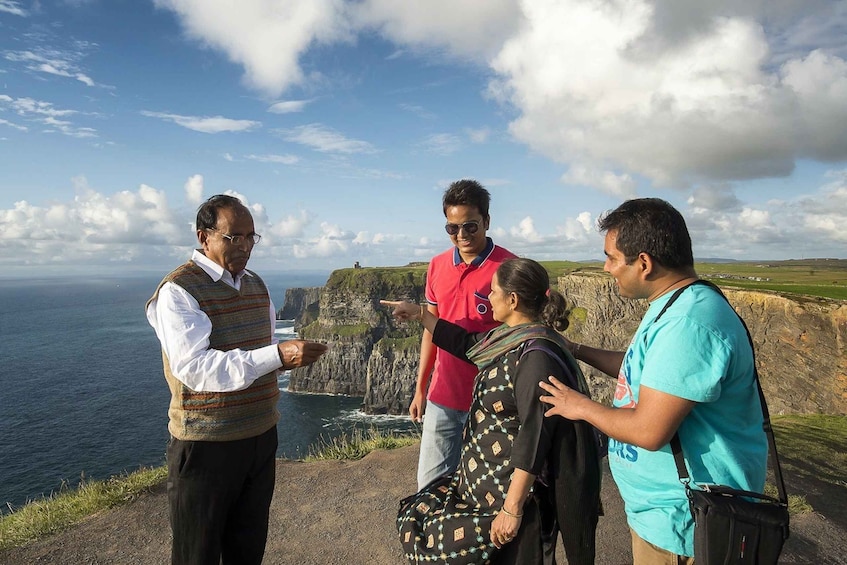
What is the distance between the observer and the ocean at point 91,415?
38344 mm

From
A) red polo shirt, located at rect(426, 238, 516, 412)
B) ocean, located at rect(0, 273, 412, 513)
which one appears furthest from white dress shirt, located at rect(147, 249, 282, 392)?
ocean, located at rect(0, 273, 412, 513)

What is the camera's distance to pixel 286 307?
167375 millimetres

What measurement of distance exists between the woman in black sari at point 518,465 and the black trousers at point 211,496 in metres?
1.17

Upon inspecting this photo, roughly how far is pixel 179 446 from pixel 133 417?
6051 cm

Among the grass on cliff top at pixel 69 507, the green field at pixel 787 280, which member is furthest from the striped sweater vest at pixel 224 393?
the green field at pixel 787 280

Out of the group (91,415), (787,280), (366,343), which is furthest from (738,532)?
A: (366,343)

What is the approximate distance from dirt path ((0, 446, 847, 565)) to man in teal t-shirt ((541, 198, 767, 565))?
3041mm

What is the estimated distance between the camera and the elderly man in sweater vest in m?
2.81

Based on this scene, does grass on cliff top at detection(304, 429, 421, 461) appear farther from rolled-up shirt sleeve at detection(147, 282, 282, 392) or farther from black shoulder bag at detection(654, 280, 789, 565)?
black shoulder bag at detection(654, 280, 789, 565)

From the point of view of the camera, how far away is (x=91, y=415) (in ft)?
174

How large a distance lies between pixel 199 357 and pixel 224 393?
1.29ft

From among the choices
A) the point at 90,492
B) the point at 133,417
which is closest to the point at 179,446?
the point at 90,492

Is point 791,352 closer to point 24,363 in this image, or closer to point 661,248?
point 661,248

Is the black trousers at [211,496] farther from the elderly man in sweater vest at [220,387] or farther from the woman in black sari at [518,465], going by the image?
the woman in black sari at [518,465]
